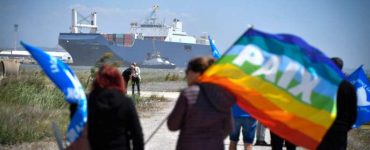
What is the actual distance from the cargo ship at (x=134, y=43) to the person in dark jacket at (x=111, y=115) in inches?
3293

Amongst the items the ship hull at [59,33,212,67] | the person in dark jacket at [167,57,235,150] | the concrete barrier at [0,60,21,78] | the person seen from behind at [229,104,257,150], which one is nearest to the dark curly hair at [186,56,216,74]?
the person in dark jacket at [167,57,235,150]

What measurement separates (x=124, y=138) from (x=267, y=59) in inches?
49.7

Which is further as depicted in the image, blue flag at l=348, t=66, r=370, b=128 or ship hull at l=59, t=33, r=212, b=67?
ship hull at l=59, t=33, r=212, b=67

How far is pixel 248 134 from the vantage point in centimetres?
519

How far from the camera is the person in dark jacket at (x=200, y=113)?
11.0 ft

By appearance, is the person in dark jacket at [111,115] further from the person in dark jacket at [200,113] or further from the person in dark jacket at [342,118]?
the person in dark jacket at [342,118]

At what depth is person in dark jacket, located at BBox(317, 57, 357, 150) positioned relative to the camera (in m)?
4.01

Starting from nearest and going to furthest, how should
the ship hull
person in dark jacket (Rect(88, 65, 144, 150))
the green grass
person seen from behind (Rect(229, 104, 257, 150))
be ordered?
1. person in dark jacket (Rect(88, 65, 144, 150))
2. person seen from behind (Rect(229, 104, 257, 150))
3. the green grass
4. the ship hull

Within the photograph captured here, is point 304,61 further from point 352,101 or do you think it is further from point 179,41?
point 179,41

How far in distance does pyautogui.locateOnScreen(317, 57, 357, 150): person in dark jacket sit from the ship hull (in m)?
81.9

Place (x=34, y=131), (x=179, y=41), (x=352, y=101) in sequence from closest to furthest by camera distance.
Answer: (x=352, y=101)
(x=34, y=131)
(x=179, y=41)

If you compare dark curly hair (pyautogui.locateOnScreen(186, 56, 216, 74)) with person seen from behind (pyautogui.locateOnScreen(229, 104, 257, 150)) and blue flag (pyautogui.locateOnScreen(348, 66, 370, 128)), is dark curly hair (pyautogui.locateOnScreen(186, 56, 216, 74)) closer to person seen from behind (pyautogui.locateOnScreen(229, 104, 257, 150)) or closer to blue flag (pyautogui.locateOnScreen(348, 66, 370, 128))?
person seen from behind (pyautogui.locateOnScreen(229, 104, 257, 150))

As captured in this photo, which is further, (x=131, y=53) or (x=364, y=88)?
(x=131, y=53)

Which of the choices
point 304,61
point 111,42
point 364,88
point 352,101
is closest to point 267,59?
point 304,61
